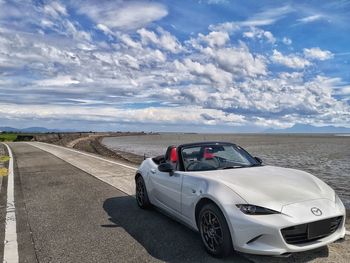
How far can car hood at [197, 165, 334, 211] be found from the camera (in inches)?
162

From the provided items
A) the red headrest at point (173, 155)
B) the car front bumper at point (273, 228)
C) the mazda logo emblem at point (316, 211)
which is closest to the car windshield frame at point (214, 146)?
the red headrest at point (173, 155)

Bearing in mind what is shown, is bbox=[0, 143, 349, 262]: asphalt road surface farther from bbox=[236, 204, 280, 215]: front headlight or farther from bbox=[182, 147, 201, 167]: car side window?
bbox=[182, 147, 201, 167]: car side window

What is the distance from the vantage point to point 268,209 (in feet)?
13.1

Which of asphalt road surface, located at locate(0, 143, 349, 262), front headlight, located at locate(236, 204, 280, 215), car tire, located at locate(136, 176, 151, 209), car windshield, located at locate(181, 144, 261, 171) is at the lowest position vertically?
asphalt road surface, located at locate(0, 143, 349, 262)

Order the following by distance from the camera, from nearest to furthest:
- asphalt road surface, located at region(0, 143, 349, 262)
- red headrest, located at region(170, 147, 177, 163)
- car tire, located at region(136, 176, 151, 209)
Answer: asphalt road surface, located at region(0, 143, 349, 262)
red headrest, located at region(170, 147, 177, 163)
car tire, located at region(136, 176, 151, 209)

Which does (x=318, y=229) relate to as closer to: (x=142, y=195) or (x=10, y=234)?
(x=142, y=195)

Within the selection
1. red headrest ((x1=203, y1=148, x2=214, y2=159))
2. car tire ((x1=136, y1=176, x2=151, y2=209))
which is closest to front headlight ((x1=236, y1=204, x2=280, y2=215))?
red headrest ((x1=203, y1=148, x2=214, y2=159))

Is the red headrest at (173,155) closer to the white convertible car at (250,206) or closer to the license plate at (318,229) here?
the white convertible car at (250,206)

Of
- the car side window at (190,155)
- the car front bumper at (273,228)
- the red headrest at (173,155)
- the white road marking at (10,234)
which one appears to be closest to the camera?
the car front bumper at (273,228)

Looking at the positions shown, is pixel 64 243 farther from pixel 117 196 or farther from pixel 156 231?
pixel 117 196

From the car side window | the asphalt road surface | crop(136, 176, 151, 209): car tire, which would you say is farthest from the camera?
crop(136, 176, 151, 209): car tire

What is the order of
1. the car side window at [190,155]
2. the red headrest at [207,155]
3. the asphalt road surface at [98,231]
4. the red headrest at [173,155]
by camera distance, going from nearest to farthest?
the asphalt road surface at [98,231], the car side window at [190,155], the red headrest at [207,155], the red headrest at [173,155]

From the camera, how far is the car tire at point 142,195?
6945mm

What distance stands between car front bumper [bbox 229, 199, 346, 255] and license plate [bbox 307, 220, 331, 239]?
58mm
